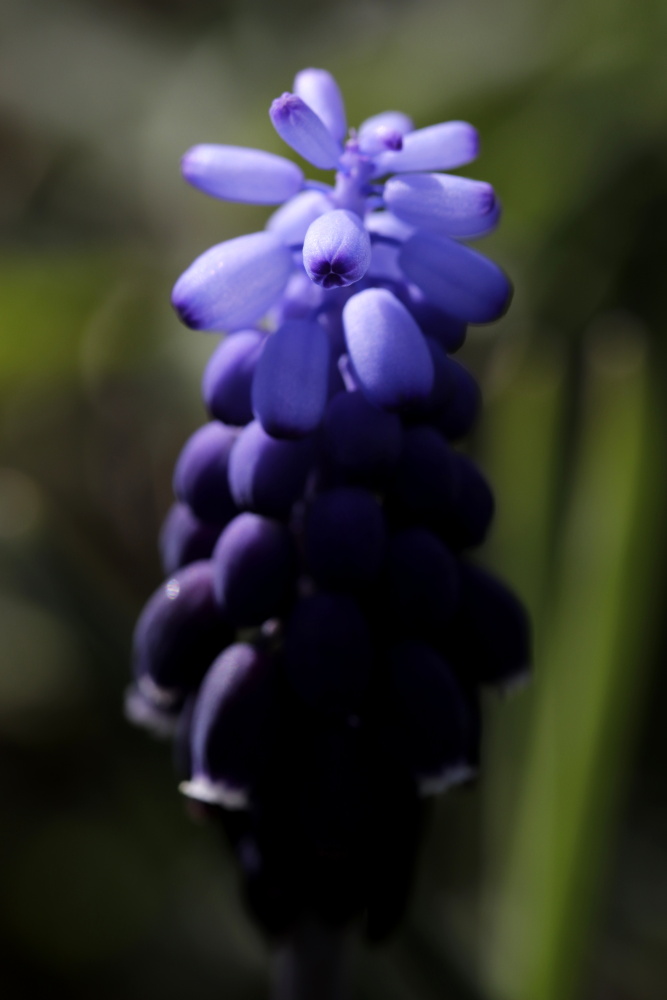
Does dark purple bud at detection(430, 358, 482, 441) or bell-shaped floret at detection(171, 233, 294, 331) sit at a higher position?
bell-shaped floret at detection(171, 233, 294, 331)

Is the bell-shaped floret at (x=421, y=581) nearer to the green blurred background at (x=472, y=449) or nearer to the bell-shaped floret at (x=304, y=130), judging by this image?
the bell-shaped floret at (x=304, y=130)

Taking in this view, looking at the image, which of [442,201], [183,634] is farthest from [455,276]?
[183,634]

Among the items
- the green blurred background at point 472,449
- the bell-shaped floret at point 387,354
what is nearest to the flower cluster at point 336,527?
the bell-shaped floret at point 387,354

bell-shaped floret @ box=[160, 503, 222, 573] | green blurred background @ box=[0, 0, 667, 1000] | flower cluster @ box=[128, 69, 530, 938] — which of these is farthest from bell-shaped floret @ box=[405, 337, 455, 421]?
green blurred background @ box=[0, 0, 667, 1000]

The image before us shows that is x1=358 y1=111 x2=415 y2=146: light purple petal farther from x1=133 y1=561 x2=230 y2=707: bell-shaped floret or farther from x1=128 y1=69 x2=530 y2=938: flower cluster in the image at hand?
x1=133 y1=561 x2=230 y2=707: bell-shaped floret

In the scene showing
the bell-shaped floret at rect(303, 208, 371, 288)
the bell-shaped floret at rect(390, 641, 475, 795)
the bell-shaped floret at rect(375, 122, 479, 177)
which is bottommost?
the bell-shaped floret at rect(390, 641, 475, 795)

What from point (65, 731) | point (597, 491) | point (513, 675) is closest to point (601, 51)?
point (597, 491)

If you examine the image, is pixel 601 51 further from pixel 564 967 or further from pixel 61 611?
pixel 564 967
